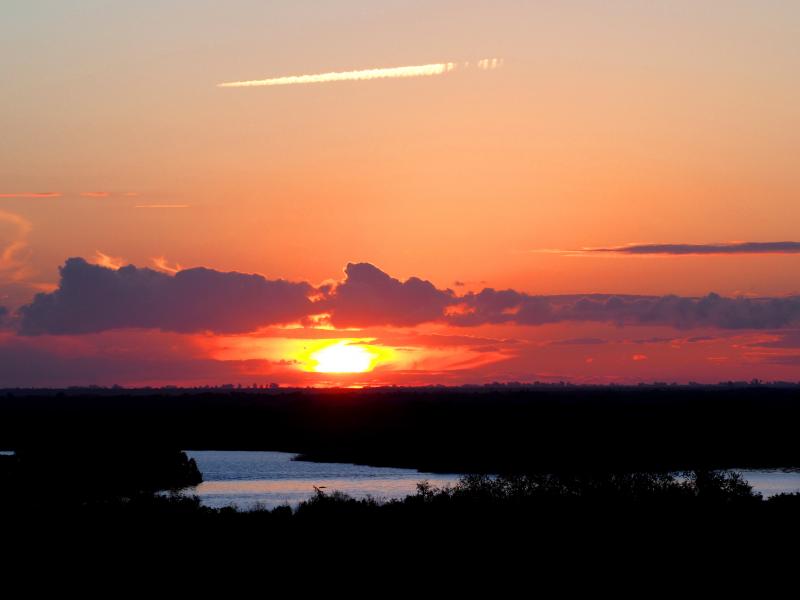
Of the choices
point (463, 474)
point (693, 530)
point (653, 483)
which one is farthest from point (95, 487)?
point (693, 530)

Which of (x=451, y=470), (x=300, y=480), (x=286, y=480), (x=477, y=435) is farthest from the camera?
(x=477, y=435)

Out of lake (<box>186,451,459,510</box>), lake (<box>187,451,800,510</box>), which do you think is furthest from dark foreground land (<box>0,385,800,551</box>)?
lake (<box>187,451,800,510</box>)

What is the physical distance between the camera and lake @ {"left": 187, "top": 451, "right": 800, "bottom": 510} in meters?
84.6

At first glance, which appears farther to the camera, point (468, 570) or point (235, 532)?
point (235, 532)

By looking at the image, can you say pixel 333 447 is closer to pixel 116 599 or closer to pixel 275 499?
pixel 275 499

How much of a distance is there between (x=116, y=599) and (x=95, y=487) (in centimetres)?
5851

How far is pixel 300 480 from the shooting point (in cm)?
9956

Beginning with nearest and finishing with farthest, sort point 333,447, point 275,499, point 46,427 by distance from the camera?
1. point 275,499
2. point 333,447
3. point 46,427

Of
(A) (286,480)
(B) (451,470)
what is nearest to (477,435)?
(B) (451,470)

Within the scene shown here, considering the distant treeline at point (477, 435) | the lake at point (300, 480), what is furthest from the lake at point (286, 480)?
the distant treeline at point (477, 435)

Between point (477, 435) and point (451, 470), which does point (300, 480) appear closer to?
point (451, 470)

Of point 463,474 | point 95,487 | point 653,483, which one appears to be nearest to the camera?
point 653,483

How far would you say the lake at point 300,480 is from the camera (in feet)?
277

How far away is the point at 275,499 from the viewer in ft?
270
